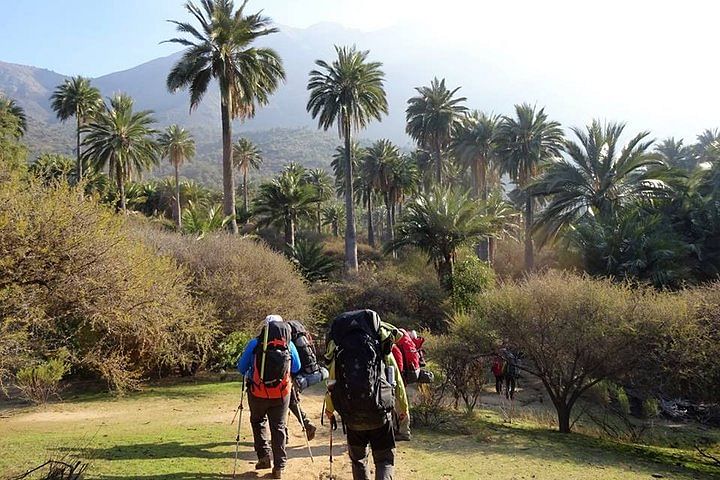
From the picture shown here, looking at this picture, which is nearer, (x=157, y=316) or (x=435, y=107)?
(x=157, y=316)

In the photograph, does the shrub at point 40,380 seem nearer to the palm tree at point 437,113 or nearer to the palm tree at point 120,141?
the palm tree at point 120,141

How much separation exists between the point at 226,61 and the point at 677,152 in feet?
167

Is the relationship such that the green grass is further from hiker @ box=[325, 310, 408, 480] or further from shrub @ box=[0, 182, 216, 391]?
hiker @ box=[325, 310, 408, 480]

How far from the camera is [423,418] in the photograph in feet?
35.1

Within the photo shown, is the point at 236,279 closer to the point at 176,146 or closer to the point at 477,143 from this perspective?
the point at 477,143

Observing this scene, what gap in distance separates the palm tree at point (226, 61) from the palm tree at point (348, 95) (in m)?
7.40

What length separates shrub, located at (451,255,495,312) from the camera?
942 inches

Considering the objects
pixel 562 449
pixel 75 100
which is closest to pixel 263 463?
pixel 562 449

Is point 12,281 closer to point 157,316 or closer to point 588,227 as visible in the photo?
point 157,316

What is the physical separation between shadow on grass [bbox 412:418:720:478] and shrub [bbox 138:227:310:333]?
810 cm

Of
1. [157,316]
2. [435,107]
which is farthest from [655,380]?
[435,107]

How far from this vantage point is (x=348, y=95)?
1303 inches

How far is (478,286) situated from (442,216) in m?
3.86

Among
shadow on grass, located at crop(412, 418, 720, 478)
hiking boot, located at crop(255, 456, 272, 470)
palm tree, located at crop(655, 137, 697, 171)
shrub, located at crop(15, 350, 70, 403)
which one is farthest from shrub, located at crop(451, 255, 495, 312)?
palm tree, located at crop(655, 137, 697, 171)
